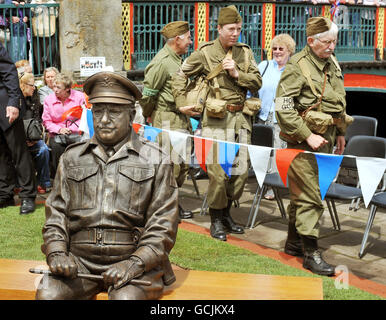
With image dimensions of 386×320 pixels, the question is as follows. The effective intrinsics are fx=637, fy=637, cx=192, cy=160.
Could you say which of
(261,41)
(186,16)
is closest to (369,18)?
(261,41)

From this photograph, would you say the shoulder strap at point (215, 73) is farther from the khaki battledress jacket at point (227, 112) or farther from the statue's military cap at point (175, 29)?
the statue's military cap at point (175, 29)

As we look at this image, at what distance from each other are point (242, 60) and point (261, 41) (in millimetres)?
8754

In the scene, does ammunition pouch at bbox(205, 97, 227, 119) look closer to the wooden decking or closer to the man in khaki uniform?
the man in khaki uniform

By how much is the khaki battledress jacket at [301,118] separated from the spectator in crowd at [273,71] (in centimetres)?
330

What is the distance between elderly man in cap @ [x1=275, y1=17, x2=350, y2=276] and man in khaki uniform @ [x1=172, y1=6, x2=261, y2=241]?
3.02 feet

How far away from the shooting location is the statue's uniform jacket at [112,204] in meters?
3.78

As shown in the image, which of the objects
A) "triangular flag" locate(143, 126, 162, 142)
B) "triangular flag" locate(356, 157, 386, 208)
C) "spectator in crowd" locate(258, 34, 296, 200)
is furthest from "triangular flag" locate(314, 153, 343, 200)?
"spectator in crowd" locate(258, 34, 296, 200)

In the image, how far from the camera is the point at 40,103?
952 cm

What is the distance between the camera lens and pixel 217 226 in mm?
6953

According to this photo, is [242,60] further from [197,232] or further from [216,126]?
[197,232]

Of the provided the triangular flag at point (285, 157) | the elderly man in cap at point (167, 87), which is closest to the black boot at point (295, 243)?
the triangular flag at point (285, 157)

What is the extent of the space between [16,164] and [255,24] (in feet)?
29.1

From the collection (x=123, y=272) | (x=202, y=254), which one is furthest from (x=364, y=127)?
(x=123, y=272)
